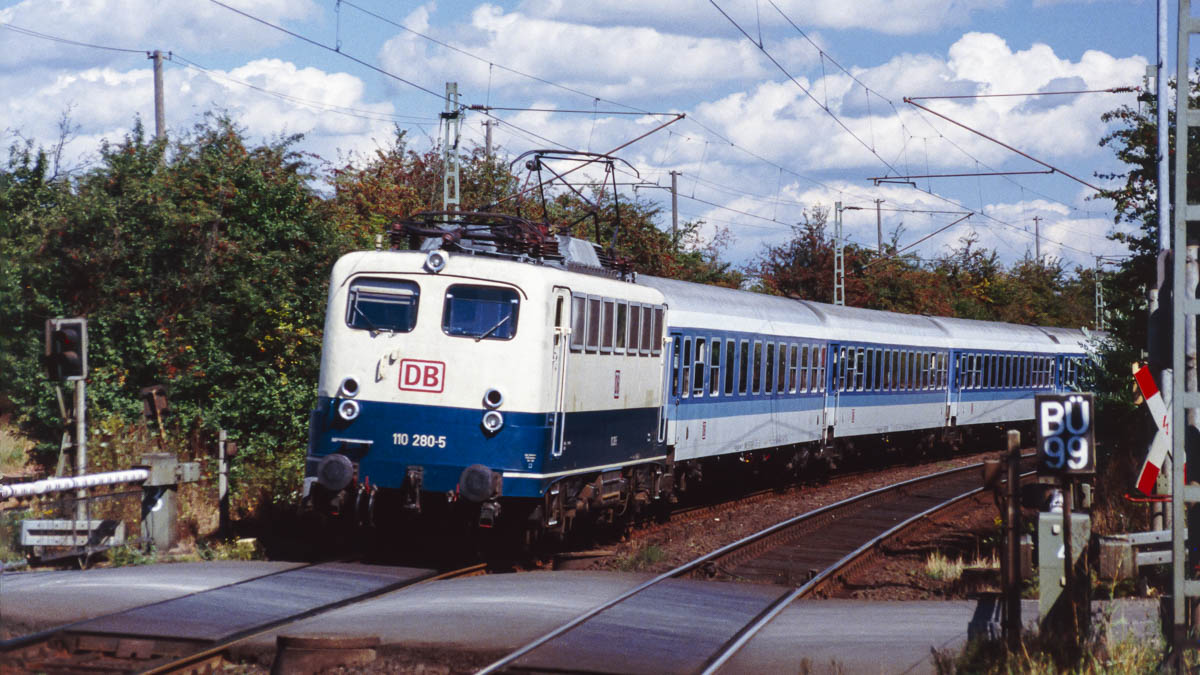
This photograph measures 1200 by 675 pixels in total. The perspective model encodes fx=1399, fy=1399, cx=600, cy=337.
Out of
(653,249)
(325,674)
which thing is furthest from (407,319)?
(653,249)

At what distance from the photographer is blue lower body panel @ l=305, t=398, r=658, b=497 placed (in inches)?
513

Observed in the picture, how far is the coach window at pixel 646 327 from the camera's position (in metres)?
16.5

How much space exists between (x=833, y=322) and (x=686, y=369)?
8310mm

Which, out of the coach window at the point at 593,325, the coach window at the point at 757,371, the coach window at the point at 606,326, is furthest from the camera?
the coach window at the point at 757,371

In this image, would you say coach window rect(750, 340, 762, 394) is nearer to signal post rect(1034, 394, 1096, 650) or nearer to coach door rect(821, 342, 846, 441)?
coach door rect(821, 342, 846, 441)

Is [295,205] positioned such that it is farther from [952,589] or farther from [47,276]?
[952,589]

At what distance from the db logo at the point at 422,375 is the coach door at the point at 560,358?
108 cm

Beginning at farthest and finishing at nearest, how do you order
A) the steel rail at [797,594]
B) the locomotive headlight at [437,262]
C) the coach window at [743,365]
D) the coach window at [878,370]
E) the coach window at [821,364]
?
the coach window at [878,370] → the coach window at [821,364] → the coach window at [743,365] → the locomotive headlight at [437,262] → the steel rail at [797,594]

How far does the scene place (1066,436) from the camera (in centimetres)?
884

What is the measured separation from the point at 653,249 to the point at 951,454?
11128mm

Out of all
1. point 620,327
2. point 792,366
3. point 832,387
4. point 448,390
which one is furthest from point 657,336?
point 832,387

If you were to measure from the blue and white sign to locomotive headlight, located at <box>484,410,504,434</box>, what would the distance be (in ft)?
18.0

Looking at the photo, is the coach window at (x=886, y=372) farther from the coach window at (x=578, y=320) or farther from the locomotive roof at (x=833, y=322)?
the coach window at (x=578, y=320)

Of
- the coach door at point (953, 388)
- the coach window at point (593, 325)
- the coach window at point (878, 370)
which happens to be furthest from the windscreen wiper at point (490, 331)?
the coach door at point (953, 388)
